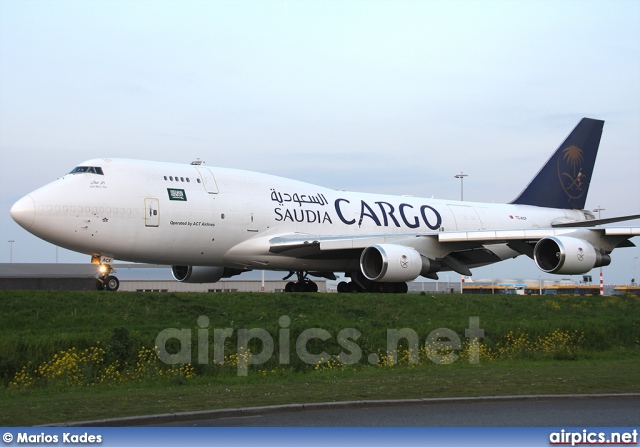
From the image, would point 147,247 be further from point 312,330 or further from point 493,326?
point 493,326

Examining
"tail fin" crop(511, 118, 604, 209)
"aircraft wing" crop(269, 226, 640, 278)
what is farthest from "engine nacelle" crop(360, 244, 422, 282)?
"tail fin" crop(511, 118, 604, 209)

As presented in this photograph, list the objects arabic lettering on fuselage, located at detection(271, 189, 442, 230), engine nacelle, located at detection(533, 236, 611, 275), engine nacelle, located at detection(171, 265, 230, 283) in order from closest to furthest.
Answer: engine nacelle, located at detection(533, 236, 611, 275)
arabic lettering on fuselage, located at detection(271, 189, 442, 230)
engine nacelle, located at detection(171, 265, 230, 283)

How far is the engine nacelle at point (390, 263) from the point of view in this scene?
92.3ft

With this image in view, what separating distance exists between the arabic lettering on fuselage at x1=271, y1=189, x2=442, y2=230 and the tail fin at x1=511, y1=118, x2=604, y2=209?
8.41m

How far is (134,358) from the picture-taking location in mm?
17188

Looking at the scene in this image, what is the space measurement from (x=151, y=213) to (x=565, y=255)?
14204 millimetres

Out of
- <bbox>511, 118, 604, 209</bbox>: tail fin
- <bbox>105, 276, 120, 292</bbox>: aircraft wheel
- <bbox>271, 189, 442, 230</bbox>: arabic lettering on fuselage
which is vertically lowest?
<bbox>105, 276, 120, 292</bbox>: aircraft wheel

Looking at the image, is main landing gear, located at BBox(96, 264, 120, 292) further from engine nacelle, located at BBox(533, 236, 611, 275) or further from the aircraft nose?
engine nacelle, located at BBox(533, 236, 611, 275)

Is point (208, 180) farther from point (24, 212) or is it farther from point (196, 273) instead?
point (24, 212)

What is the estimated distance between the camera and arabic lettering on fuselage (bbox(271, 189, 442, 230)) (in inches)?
1195

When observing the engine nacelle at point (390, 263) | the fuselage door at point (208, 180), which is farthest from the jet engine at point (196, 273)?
the engine nacelle at point (390, 263)

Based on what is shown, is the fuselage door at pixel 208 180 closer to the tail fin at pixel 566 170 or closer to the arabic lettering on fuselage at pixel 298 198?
the arabic lettering on fuselage at pixel 298 198

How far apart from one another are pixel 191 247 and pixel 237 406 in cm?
1586

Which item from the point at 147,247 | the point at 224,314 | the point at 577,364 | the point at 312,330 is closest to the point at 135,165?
the point at 147,247
